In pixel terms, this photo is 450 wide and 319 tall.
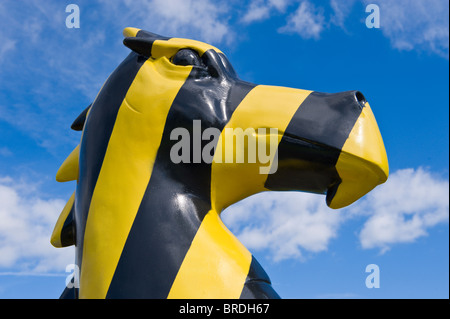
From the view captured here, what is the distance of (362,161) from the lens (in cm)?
253

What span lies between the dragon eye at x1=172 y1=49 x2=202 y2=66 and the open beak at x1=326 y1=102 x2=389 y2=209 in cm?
92

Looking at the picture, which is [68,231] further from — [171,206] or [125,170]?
[171,206]

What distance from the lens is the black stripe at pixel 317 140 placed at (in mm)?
2586

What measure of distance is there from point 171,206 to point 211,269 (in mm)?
371

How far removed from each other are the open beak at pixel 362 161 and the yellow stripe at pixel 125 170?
36.0 inches

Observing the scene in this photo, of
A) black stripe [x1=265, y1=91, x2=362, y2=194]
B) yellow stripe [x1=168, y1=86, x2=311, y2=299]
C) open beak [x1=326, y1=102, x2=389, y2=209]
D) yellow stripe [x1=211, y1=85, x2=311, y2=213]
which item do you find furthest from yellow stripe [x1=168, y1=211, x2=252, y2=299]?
open beak [x1=326, y1=102, x2=389, y2=209]

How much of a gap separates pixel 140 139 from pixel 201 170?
344 millimetres

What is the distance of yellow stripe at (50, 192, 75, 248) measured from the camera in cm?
308

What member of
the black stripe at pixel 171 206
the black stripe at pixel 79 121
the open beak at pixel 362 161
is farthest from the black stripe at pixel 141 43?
the open beak at pixel 362 161

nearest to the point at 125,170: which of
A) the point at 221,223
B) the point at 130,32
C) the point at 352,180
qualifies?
the point at 221,223

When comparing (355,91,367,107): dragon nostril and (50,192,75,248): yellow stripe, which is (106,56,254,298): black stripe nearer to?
(355,91,367,107): dragon nostril

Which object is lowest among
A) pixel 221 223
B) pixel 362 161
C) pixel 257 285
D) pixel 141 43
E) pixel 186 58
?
pixel 257 285
